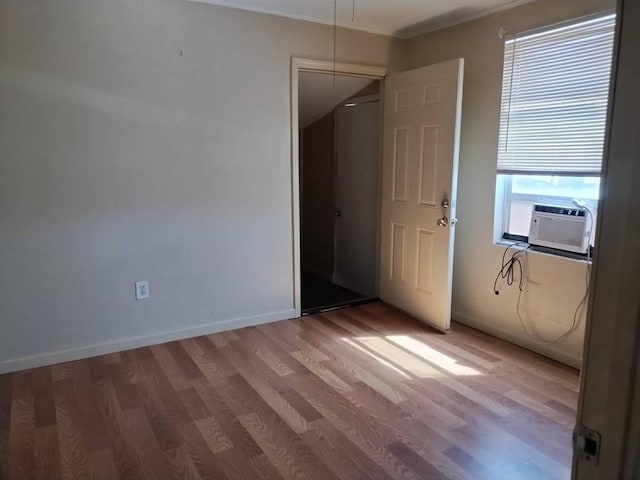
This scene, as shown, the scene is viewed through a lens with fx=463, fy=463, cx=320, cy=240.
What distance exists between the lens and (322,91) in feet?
14.5

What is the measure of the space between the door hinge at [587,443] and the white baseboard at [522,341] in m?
2.50

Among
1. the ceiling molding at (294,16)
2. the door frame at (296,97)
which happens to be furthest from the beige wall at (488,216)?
the door frame at (296,97)

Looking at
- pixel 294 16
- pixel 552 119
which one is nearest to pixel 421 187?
pixel 552 119

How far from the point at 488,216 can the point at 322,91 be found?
1.99 m

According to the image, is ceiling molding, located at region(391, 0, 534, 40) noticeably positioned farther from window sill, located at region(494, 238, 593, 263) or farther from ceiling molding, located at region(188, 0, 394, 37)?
window sill, located at region(494, 238, 593, 263)

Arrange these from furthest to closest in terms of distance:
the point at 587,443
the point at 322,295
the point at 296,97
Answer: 1. the point at 322,295
2. the point at 296,97
3. the point at 587,443

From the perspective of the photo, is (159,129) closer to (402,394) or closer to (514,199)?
(402,394)

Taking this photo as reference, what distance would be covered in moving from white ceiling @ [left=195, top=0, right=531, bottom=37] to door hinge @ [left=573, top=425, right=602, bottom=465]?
3129 millimetres

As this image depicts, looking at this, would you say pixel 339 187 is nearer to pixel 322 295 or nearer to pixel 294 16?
pixel 322 295

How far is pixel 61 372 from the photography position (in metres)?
2.90

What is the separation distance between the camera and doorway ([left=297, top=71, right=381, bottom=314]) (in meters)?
4.38

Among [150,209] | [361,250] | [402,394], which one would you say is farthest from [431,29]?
[402,394]

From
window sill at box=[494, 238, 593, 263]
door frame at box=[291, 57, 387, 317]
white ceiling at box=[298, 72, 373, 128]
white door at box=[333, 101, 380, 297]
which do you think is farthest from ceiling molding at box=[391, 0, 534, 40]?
window sill at box=[494, 238, 593, 263]

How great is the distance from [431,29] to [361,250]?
2.12 m
